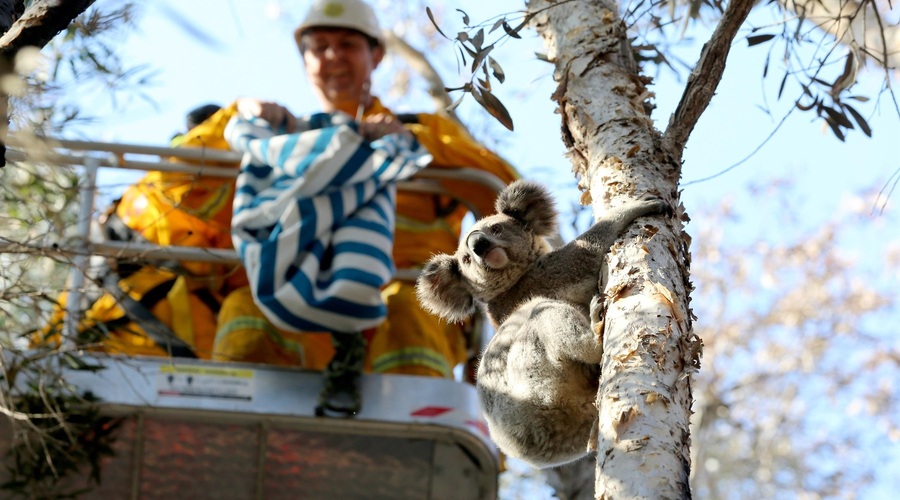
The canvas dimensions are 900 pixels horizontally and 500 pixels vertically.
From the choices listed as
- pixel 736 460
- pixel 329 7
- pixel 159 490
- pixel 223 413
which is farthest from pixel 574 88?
pixel 736 460

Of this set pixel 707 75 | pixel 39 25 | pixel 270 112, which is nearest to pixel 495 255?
pixel 707 75

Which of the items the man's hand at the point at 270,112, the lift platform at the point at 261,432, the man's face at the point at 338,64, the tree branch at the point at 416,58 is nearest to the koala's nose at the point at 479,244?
the lift platform at the point at 261,432

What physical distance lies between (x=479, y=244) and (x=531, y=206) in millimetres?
313

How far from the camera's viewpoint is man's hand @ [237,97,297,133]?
5.21 metres

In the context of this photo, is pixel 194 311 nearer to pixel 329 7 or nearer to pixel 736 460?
pixel 329 7

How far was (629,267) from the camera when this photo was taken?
239cm

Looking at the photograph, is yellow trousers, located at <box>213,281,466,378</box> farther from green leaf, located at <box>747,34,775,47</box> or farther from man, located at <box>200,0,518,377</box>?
green leaf, located at <box>747,34,775,47</box>

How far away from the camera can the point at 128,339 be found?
512 centimetres

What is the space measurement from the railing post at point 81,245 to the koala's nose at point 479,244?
63.9 inches

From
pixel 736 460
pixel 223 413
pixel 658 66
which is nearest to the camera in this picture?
pixel 658 66

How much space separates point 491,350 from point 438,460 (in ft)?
5.45

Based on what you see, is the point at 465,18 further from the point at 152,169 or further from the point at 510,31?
the point at 152,169

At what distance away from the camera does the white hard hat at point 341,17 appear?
5930 mm

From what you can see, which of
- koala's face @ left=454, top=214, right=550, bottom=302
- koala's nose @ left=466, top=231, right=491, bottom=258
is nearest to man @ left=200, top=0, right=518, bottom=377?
koala's face @ left=454, top=214, right=550, bottom=302
